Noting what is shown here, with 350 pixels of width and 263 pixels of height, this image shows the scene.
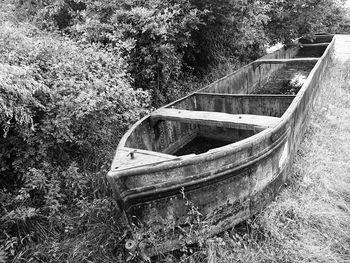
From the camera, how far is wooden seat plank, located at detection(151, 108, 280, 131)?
10.4 ft

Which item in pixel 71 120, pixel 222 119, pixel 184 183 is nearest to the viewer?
pixel 184 183

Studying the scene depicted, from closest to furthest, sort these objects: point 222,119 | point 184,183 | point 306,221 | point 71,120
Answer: point 184,183 → point 306,221 → point 71,120 → point 222,119

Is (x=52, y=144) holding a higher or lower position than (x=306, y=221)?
higher

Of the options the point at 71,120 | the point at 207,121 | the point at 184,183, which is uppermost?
the point at 71,120

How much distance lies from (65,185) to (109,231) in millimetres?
781

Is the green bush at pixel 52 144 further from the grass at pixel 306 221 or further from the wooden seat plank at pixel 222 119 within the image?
the grass at pixel 306 221

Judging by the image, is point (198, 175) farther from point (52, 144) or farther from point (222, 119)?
point (52, 144)

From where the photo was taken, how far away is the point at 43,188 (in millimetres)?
2928

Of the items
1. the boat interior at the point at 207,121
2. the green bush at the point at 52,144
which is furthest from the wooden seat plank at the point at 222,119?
the green bush at the point at 52,144

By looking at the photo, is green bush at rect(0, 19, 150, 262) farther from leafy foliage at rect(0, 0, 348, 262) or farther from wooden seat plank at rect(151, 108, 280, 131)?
wooden seat plank at rect(151, 108, 280, 131)

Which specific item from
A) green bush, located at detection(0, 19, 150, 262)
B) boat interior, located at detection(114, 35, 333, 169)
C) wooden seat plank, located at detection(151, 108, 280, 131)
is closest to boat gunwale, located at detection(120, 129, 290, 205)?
boat interior, located at detection(114, 35, 333, 169)

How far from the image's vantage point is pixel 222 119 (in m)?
3.41

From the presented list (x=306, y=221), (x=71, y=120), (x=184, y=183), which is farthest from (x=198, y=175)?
(x=71, y=120)

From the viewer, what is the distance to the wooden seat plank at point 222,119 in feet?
10.4
